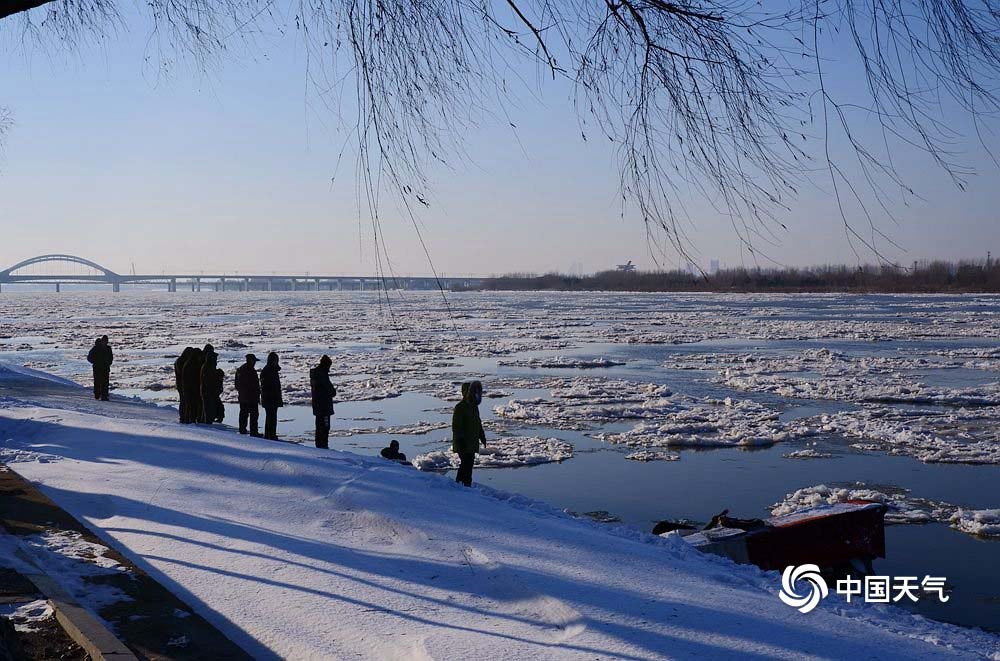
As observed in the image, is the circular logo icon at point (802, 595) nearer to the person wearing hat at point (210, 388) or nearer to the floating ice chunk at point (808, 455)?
the floating ice chunk at point (808, 455)

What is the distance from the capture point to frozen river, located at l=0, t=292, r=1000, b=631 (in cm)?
1148

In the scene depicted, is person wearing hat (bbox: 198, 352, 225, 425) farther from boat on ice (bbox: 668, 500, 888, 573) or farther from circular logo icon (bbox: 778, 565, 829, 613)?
circular logo icon (bbox: 778, 565, 829, 613)

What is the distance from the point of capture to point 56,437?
13141mm

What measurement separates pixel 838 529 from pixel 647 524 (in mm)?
2292

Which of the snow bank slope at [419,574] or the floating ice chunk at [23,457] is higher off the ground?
the snow bank slope at [419,574]

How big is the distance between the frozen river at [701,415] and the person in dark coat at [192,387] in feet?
7.41

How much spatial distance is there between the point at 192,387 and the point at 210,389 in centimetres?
33

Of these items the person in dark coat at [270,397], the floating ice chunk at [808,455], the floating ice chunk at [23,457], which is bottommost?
the floating ice chunk at [808,455]

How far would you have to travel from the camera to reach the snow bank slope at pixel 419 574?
5578 mm

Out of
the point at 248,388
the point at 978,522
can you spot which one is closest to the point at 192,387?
the point at 248,388

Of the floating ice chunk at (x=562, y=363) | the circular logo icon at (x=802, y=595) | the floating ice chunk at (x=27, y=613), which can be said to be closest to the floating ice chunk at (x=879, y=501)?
the circular logo icon at (x=802, y=595)

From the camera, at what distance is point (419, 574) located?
22.6ft

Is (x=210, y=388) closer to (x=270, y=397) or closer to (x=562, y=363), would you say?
(x=270, y=397)

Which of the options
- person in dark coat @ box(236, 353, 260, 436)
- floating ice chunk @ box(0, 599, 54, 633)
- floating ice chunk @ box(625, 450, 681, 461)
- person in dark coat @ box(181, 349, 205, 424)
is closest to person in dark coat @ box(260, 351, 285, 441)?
person in dark coat @ box(236, 353, 260, 436)
